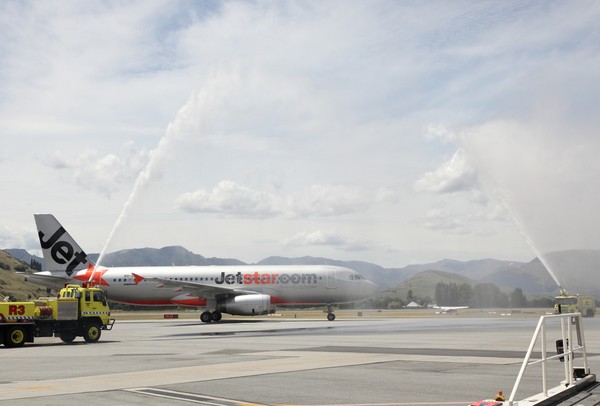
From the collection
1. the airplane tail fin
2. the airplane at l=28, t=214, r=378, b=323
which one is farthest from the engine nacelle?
the airplane tail fin

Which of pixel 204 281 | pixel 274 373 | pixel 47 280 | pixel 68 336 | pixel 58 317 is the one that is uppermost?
pixel 47 280

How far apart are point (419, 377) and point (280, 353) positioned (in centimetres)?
959

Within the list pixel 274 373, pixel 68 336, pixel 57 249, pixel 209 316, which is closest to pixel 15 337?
pixel 68 336

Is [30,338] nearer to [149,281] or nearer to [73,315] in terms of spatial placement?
[73,315]

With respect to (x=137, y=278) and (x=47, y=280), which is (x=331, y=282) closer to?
(x=137, y=278)

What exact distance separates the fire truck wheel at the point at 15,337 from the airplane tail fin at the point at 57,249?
3183 centimetres

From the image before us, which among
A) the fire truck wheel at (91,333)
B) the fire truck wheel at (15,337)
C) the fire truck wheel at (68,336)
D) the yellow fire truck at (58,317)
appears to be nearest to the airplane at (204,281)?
the fire truck wheel at (91,333)

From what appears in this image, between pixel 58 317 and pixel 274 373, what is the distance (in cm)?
1967

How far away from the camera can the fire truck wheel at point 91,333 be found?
37.8 meters

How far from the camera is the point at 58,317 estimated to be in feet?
120

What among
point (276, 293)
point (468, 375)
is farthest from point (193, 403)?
point (276, 293)

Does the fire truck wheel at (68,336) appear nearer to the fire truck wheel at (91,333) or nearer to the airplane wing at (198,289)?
the fire truck wheel at (91,333)

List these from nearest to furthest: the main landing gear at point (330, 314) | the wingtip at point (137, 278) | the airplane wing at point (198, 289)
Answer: the airplane wing at point (198, 289)
the main landing gear at point (330, 314)
the wingtip at point (137, 278)

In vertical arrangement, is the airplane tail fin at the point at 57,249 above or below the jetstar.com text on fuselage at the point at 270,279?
above
